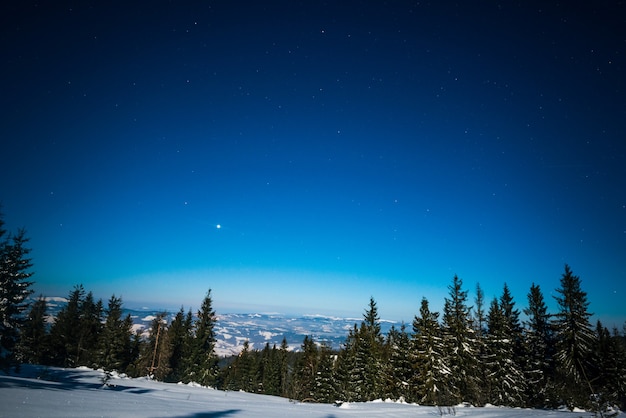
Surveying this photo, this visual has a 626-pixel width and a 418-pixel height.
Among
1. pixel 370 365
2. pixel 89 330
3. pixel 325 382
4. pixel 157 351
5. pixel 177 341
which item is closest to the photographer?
pixel 370 365

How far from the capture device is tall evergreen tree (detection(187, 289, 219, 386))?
39.8 metres

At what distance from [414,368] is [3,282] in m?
34.7

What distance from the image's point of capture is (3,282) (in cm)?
2173

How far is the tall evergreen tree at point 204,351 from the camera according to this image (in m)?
39.8

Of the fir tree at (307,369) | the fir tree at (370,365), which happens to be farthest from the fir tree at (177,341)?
the fir tree at (370,365)

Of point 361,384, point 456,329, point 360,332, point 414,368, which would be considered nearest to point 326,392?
point 361,384

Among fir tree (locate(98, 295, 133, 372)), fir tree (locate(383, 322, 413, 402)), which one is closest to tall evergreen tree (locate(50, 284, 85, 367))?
fir tree (locate(98, 295, 133, 372))

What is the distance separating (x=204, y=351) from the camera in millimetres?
40875

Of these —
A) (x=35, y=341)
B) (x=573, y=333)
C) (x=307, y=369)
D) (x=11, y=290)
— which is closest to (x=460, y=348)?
(x=573, y=333)

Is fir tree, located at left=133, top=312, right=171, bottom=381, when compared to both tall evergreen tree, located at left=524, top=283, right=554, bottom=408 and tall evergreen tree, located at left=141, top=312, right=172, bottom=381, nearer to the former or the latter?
tall evergreen tree, located at left=141, top=312, right=172, bottom=381

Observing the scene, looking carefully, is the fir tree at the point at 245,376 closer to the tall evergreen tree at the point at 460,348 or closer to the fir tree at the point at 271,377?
the fir tree at the point at 271,377

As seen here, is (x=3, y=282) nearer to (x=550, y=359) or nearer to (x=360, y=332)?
(x=360, y=332)

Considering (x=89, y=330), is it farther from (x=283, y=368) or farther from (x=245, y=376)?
(x=283, y=368)

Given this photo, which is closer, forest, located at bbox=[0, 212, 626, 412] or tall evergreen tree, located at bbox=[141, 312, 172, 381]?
forest, located at bbox=[0, 212, 626, 412]
